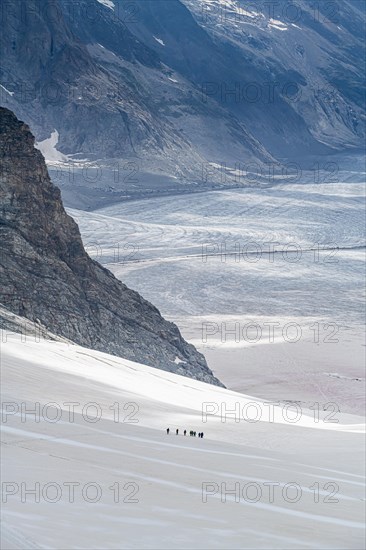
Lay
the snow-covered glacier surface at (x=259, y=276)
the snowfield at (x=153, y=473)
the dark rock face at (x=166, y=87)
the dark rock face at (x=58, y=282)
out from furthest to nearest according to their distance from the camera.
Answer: the dark rock face at (x=166, y=87) < the snow-covered glacier surface at (x=259, y=276) < the dark rock face at (x=58, y=282) < the snowfield at (x=153, y=473)

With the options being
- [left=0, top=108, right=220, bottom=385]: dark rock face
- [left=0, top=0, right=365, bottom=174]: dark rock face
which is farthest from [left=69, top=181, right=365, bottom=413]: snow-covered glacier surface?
[left=0, top=0, right=365, bottom=174]: dark rock face

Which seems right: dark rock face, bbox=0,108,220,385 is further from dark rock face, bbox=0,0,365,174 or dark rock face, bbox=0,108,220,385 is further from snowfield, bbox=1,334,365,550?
dark rock face, bbox=0,0,365,174

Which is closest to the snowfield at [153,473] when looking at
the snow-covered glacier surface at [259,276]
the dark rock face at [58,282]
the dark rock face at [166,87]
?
the dark rock face at [58,282]

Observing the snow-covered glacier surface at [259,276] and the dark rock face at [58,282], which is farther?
the snow-covered glacier surface at [259,276]

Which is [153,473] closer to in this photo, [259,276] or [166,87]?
[259,276]

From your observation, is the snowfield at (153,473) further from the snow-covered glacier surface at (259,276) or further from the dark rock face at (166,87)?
the dark rock face at (166,87)

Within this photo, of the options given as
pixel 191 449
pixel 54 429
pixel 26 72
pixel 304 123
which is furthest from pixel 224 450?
pixel 304 123

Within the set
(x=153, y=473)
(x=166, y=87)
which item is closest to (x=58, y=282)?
(x=153, y=473)
